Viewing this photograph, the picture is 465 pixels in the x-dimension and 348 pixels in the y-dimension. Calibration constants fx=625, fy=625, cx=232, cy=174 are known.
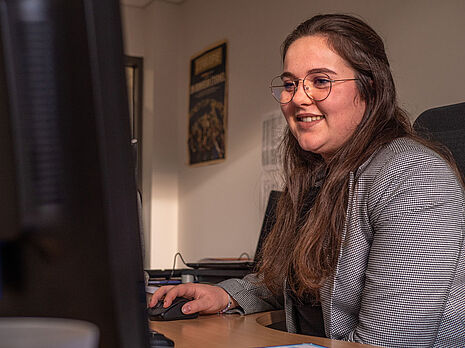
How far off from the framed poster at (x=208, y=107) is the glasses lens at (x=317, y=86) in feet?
6.98

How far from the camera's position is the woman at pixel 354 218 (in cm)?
113

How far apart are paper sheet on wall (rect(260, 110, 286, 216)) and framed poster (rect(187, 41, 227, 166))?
Answer: 17.5 inches

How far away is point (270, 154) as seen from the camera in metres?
3.11

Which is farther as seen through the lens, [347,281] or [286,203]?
[286,203]

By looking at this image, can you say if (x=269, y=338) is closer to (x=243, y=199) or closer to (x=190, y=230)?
(x=243, y=199)

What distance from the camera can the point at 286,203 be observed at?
61.6 inches

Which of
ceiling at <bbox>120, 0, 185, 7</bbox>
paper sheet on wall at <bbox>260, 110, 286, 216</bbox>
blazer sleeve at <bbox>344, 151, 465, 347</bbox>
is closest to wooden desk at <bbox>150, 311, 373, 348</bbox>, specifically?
blazer sleeve at <bbox>344, 151, 465, 347</bbox>

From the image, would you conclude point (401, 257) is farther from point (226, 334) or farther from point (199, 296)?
point (199, 296)

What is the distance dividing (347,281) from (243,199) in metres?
2.19

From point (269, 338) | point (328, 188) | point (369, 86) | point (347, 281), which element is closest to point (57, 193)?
point (269, 338)

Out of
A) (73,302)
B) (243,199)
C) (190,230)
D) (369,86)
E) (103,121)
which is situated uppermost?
(369,86)

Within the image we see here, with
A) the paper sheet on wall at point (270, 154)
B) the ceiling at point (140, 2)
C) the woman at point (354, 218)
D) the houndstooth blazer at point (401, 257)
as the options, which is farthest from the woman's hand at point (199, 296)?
the ceiling at point (140, 2)

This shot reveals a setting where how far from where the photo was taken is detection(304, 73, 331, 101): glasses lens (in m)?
1.41

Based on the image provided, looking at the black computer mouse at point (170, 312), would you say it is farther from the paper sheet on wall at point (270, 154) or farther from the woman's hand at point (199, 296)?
the paper sheet on wall at point (270, 154)
